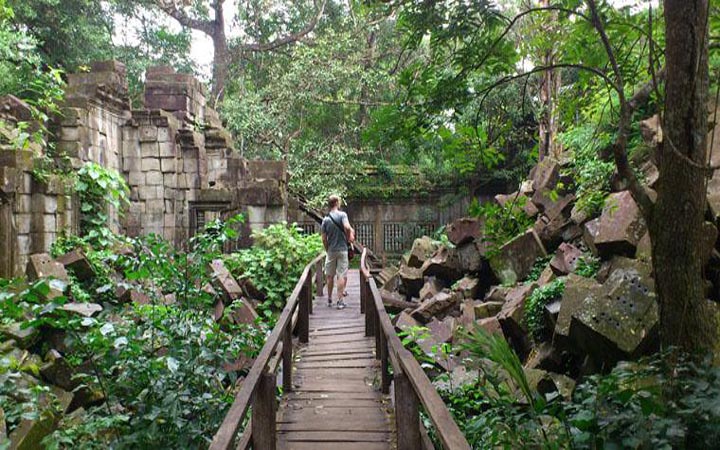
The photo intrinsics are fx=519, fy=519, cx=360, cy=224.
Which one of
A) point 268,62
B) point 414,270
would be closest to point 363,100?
point 268,62

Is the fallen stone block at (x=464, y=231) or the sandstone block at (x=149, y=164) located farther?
the sandstone block at (x=149, y=164)

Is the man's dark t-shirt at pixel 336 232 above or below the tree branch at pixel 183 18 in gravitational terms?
below

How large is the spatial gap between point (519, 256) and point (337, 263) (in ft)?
11.9

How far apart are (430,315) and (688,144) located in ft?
21.5

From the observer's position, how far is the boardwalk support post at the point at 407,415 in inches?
140

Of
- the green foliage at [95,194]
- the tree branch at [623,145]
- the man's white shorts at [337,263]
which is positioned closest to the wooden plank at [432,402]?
the tree branch at [623,145]

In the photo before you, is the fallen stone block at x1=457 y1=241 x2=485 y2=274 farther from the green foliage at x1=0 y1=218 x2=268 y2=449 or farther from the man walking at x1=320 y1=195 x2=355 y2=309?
the green foliage at x1=0 y1=218 x2=268 y2=449

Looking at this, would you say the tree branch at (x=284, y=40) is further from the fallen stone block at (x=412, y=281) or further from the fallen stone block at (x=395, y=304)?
the fallen stone block at (x=395, y=304)

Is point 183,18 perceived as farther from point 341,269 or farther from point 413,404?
point 413,404

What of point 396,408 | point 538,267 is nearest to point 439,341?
point 538,267

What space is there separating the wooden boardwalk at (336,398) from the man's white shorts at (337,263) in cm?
87

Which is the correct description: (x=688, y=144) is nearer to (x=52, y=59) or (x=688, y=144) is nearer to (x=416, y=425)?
(x=416, y=425)

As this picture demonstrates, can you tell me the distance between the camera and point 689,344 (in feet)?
12.0

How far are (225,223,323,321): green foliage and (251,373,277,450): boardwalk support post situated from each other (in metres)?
6.00
